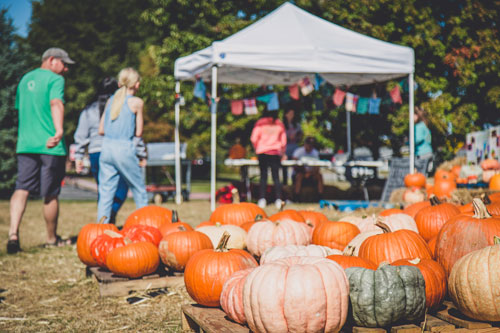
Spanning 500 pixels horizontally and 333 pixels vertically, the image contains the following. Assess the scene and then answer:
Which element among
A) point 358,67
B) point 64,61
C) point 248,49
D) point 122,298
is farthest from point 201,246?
point 358,67

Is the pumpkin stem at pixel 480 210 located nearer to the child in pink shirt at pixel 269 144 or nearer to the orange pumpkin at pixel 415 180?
the orange pumpkin at pixel 415 180

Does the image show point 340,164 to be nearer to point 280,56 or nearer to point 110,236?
point 280,56

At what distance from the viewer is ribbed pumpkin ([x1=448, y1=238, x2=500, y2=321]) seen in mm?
2137

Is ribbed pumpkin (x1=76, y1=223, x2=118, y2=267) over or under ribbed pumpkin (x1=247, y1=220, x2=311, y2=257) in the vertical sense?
under

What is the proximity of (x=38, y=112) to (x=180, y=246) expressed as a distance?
278 centimetres

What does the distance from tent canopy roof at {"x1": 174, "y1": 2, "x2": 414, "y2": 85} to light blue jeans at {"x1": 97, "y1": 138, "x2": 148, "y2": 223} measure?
324 centimetres

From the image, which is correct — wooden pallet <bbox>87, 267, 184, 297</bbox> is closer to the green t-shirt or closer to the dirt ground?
the dirt ground

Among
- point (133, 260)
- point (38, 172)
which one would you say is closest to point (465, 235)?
point (133, 260)

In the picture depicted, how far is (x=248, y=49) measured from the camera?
7.60m

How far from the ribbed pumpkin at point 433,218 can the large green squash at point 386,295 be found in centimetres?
149

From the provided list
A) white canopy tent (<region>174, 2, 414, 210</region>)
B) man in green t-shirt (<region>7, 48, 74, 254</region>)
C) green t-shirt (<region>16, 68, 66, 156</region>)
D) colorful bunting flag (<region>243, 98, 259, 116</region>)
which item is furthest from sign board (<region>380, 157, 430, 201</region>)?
green t-shirt (<region>16, 68, 66, 156</region>)

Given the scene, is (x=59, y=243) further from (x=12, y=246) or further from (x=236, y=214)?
(x=236, y=214)

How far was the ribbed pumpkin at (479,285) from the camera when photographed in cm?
214

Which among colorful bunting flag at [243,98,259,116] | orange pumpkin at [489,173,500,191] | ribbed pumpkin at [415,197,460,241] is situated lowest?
ribbed pumpkin at [415,197,460,241]
